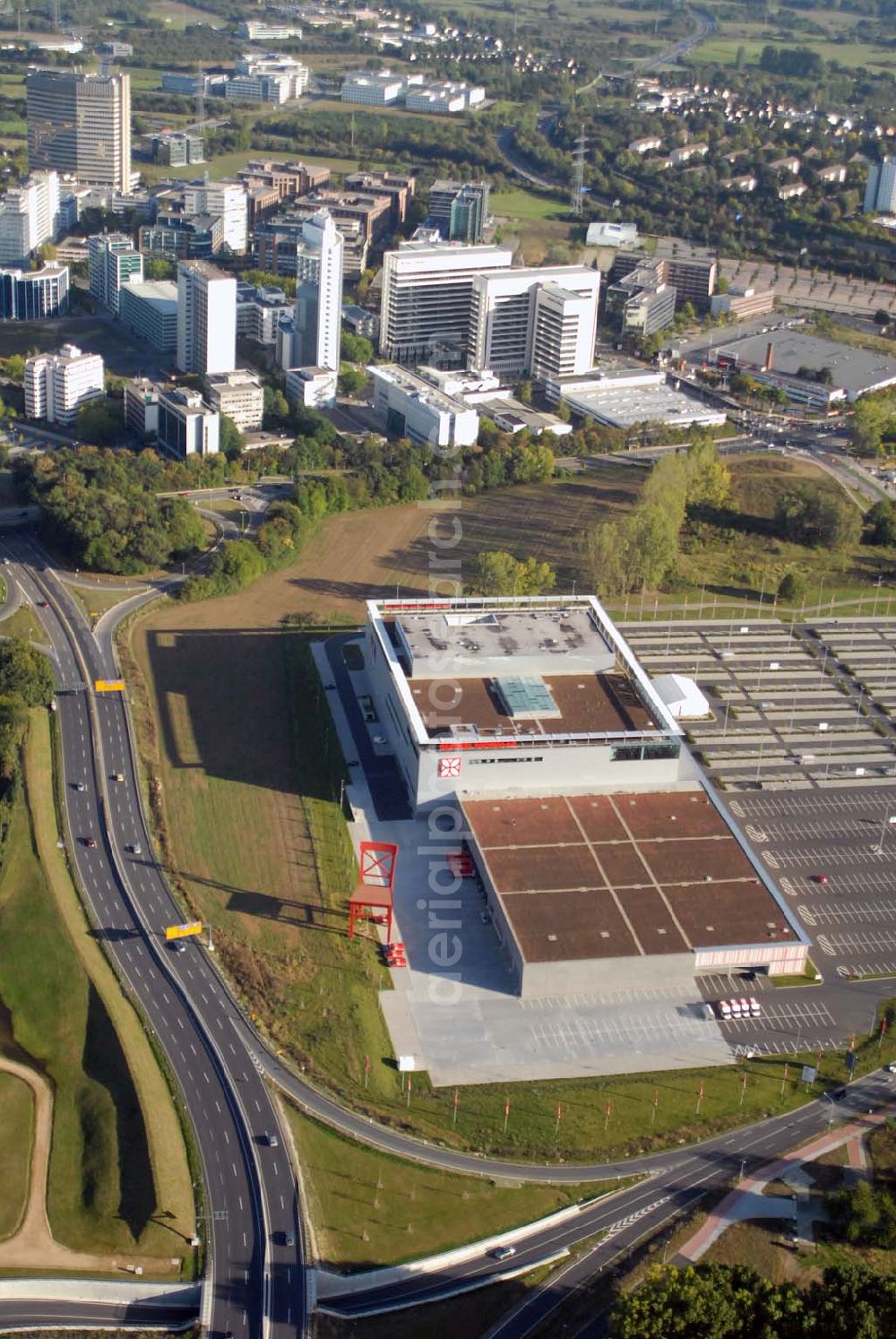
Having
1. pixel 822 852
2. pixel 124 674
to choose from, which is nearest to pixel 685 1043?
pixel 822 852

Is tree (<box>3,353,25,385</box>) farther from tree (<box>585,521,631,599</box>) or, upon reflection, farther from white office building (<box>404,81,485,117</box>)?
white office building (<box>404,81,485,117</box>)

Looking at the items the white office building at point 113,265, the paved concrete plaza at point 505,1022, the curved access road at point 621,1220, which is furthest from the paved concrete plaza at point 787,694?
the white office building at point 113,265

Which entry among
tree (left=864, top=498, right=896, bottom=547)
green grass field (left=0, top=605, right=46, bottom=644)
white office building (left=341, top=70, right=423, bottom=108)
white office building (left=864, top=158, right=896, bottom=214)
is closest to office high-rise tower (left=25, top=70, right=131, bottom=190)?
white office building (left=341, top=70, right=423, bottom=108)

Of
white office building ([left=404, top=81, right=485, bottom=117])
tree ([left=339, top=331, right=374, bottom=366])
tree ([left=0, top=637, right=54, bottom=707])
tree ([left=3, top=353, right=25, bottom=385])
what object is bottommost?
tree ([left=0, top=637, right=54, bottom=707])

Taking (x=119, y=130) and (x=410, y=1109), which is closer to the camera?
(x=410, y=1109)

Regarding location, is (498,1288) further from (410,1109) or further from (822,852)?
(822,852)

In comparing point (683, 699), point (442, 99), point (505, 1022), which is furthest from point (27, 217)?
point (505, 1022)

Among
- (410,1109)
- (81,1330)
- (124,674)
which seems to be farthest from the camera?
(124,674)

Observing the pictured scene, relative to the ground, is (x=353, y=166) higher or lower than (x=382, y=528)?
higher
